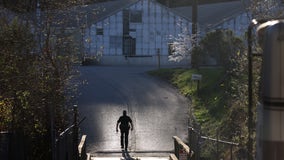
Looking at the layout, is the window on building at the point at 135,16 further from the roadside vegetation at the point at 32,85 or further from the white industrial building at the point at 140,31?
the roadside vegetation at the point at 32,85

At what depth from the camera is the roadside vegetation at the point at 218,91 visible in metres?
14.8

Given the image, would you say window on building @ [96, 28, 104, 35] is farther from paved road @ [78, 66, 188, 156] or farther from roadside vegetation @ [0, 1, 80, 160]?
roadside vegetation @ [0, 1, 80, 160]

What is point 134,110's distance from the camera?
32469mm

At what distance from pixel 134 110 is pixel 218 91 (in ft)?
15.0

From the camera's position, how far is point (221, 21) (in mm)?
53125

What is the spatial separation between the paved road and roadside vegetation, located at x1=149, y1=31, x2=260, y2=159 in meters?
0.95

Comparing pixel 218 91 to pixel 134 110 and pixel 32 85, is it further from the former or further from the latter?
pixel 32 85

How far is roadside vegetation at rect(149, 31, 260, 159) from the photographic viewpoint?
14.8m

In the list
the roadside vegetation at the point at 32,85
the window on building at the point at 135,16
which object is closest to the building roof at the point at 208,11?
the window on building at the point at 135,16

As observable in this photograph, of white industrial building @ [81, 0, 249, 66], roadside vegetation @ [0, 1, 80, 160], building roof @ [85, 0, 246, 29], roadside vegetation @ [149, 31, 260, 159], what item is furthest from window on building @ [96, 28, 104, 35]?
roadside vegetation @ [0, 1, 80, 160]

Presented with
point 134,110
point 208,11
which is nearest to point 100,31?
point 208,11

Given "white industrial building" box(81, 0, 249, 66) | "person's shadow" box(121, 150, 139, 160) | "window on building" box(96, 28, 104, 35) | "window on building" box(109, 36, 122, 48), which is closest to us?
"person's shadow" box(121, 150, 139, 160)

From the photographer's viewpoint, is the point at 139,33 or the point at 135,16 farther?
the point at 139,33

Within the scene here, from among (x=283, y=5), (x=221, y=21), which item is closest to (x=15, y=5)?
(x=283, y=5)
